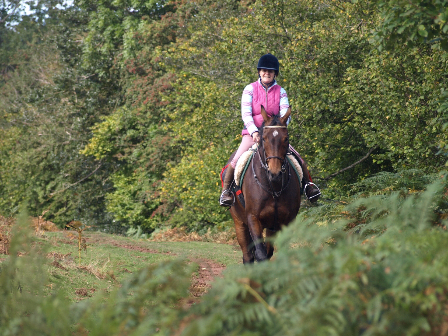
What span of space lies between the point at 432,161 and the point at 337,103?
13.6 feet

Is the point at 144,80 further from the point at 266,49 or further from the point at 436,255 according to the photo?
the point at 436,255

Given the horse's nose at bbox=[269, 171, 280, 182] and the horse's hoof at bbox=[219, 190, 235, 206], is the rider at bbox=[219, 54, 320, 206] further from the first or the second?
the horse's nose at bbox=[269, 171, 280, 182]

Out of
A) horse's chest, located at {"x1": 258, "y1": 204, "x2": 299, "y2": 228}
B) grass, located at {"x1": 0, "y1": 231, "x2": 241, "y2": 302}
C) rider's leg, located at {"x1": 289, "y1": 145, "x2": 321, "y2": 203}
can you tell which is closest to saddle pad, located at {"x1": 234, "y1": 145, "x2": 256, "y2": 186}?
rider's leg, located at {"x1": 289, "y1": 145, "x2": 321, "y2": 203}

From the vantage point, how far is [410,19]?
692 centimetres

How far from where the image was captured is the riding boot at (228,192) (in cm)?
887

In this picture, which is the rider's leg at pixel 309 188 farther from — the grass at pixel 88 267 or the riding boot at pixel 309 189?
the grass at pixel 88 267

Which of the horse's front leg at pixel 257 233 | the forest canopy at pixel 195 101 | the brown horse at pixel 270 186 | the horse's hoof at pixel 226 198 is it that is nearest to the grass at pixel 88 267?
the horse's hoof at pixel 226 198

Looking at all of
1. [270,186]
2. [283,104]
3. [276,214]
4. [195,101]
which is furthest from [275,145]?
[195,101]

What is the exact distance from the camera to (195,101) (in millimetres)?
22672

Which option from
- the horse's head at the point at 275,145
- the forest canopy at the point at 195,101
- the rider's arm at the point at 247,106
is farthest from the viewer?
the forest canopy at the point at 195,101

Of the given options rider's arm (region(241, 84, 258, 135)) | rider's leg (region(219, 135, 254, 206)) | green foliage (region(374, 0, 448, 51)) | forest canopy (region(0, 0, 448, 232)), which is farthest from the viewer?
forest canopy (region(0, 0, 448, 232))

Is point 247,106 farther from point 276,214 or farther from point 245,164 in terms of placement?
point 276,214

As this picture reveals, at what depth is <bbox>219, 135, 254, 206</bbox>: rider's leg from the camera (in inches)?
348

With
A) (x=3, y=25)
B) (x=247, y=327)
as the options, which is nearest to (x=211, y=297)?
(x=247, y=327)
